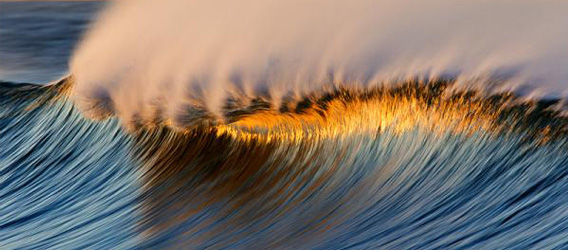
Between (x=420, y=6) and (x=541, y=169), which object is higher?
(x=420, y=6)

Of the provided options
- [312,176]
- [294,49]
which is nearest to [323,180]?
[312,176]

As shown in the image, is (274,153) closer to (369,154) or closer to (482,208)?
(369,154)

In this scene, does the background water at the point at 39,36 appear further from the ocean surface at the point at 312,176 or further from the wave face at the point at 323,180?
the wave face at the point at 323,180

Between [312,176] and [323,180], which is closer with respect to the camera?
[323,180]

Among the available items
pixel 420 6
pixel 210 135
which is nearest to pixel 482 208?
pixel 420 6

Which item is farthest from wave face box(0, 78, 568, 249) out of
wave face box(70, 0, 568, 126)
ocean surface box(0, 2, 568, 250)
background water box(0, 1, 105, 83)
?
background water box(0, 1, 105, 83)

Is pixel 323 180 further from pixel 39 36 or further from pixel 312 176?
pixel 39 36
